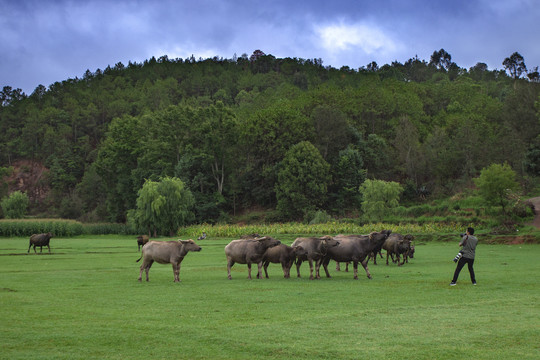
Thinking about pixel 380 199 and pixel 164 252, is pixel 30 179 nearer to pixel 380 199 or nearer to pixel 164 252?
pixel 380 199

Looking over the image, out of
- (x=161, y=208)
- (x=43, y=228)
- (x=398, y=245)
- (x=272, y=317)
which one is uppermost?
(x=161, y=208)

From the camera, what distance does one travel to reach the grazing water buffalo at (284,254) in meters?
21.7

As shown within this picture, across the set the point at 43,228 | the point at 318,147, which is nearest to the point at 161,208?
the point at 43,228

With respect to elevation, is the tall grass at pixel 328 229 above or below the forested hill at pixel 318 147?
below

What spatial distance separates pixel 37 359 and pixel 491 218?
51.8m

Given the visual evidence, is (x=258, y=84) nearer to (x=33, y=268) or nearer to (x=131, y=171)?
(x=131, y=171)

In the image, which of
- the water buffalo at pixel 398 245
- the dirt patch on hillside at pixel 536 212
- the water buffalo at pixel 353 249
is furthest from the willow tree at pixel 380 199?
the water buffalo at pixel 353 249

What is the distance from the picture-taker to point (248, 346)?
32.0ft

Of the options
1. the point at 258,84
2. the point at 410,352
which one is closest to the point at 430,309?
the point at 410,352

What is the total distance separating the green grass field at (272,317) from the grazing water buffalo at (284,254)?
0.91 meters

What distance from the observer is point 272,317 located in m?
12.6

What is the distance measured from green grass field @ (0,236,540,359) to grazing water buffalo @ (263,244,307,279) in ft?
2.99

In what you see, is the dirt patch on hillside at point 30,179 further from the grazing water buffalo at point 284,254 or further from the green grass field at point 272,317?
the grazing water buffalo at point 284,254

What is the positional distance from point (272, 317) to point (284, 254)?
9.17 metres
